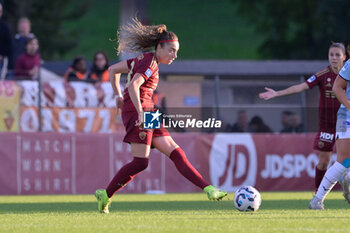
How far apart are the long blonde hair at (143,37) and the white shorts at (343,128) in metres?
2.12

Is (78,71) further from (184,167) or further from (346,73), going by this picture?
(346,73)

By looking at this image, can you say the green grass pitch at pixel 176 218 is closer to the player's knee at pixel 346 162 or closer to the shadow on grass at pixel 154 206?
the shadow on grass at pixel 154 206

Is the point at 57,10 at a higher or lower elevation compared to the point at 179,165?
higher

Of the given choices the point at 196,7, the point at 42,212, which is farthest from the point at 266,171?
the point at 196,7

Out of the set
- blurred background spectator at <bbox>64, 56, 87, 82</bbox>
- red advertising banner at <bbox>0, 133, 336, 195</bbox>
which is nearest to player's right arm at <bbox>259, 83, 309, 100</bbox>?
red advertising banner at <bbox>0, 133, 336, 195</bbox>

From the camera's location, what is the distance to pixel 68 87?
16797mm

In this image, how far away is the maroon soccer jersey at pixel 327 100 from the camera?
39.8 feet

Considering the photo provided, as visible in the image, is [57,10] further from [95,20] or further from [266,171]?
[266,171]

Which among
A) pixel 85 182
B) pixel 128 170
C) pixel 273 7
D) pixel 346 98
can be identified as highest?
pixel 273 7

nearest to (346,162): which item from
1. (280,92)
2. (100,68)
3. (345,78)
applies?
(345,78)

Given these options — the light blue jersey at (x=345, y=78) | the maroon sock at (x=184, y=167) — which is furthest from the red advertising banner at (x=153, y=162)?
the light blue jersey at (x=345, y=78)

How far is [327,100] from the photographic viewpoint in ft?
40.2

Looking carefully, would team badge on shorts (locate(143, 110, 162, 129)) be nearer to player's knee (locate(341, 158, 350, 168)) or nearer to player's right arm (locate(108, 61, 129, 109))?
player's right arm (locate(108, 61, 129, 109))

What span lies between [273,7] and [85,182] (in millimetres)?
27922
